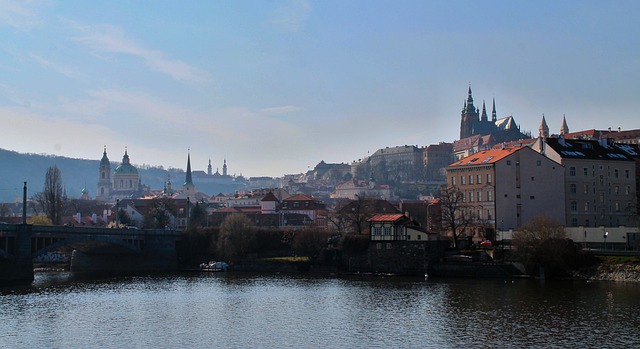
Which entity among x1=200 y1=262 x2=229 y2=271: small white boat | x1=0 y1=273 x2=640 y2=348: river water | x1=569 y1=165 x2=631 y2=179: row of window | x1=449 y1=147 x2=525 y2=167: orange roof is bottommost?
x1=0 y1=273 x2=640 y2=348: river water

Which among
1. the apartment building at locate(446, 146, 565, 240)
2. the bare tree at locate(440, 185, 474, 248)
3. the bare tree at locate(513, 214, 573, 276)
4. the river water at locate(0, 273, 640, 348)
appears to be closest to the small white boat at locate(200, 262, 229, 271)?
the river water at locate(0, 273, 640, 348)

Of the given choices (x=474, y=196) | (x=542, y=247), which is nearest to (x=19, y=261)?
(x=474, y=196)

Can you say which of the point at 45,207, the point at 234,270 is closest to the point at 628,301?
the point at 234,270

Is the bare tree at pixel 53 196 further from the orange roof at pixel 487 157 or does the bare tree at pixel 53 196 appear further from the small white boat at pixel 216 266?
the orange roof at pixel 487 157

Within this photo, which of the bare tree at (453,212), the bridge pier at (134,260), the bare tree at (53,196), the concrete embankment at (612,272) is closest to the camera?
the concrete embankment at (612,272)

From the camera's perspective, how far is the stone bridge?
254ft

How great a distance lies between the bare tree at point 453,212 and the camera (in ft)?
274

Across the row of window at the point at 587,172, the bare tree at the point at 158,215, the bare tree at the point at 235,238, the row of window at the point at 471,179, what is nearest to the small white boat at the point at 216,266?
→ the bare tree at the point at 235,238

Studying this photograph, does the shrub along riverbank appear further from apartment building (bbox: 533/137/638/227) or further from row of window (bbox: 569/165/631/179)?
row of window (bbox: 569/165/631/179)

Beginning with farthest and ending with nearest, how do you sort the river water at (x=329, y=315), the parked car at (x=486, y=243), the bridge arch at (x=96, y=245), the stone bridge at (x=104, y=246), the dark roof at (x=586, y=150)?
the dark roof at (x=586, y=150)
the bridge arch at (x=96, y=245)
the parked car at (x=486, y=243)
the stone bridge at (x=104, y=246)
the river water at (x=329, y=315)

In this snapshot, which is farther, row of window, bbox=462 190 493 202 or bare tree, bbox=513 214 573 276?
row of window, bbox=462 190 493 202

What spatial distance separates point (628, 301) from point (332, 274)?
110ft

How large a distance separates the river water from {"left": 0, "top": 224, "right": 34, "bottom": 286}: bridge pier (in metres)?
6.78

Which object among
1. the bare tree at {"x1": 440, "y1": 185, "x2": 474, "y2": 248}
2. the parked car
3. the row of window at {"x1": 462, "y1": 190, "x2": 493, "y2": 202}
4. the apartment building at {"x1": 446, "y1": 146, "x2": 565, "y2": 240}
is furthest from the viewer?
the row of window at {"x1": 462, "y1": 190, "x2": 493, "y2": 202}
